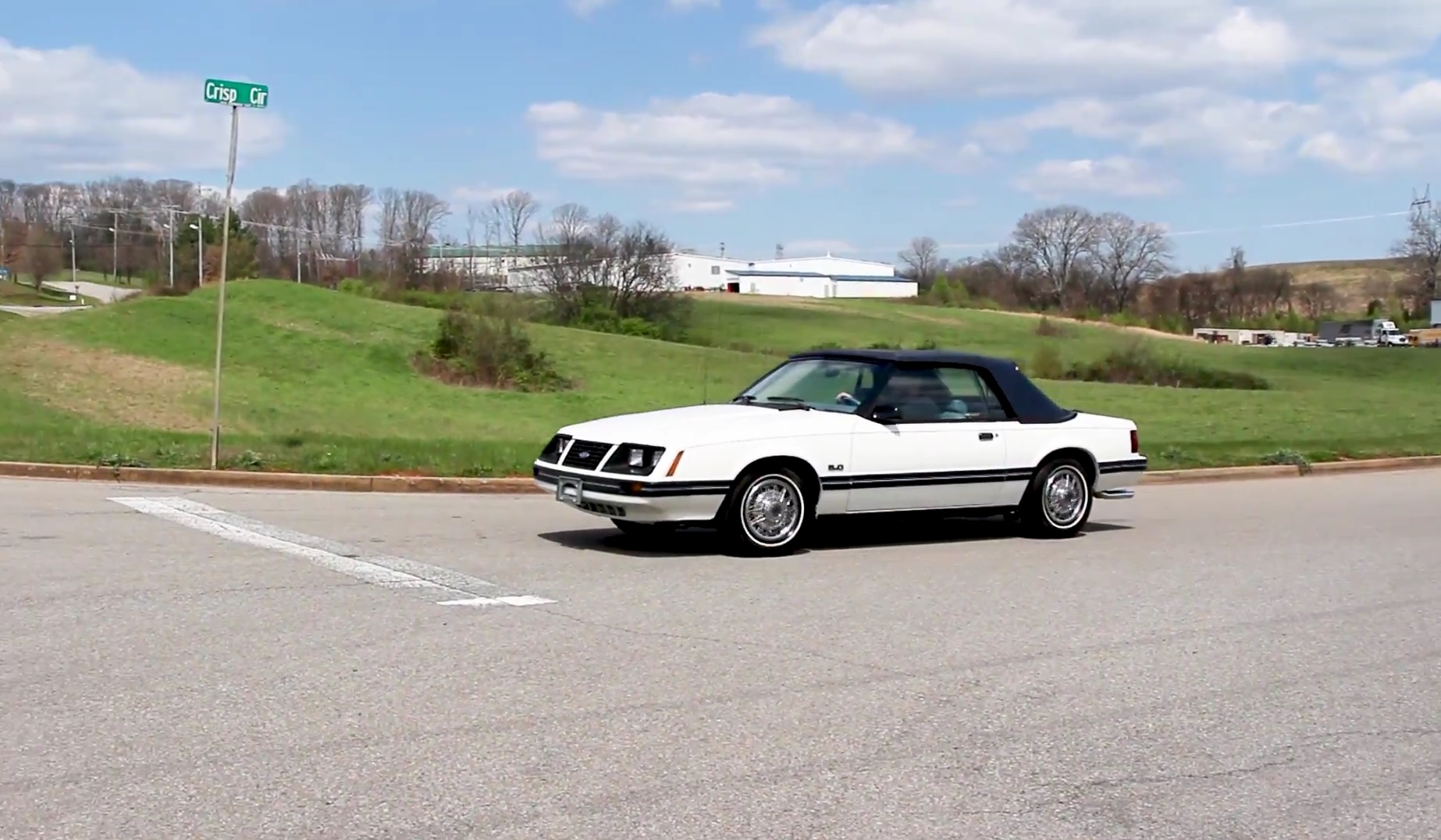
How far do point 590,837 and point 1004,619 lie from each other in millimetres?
4581

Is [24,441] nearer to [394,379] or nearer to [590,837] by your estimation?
[590,837]

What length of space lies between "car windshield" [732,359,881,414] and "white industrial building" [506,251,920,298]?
85.9 meters

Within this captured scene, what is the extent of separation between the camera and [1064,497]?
12.8m

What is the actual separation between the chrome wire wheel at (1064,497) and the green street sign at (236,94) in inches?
364

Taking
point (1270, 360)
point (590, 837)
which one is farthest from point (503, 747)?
point (1270, 360)

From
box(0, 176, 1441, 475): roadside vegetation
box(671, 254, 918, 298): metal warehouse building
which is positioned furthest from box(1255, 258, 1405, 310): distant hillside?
box(0, 176, 1441, 475): roadside vegetation

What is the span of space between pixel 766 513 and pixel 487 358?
115ft

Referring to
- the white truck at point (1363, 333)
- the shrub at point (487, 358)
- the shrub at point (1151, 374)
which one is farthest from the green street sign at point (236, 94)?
the white truck at point (1363, 333)

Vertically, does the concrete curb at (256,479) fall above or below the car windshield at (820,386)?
below

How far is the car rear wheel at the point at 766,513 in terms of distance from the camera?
11.0 meters

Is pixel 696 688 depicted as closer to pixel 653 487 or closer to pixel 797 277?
pixel 653 487

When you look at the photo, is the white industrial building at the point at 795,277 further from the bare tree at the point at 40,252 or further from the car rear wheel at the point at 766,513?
the car rear wheel at the point at 766,513

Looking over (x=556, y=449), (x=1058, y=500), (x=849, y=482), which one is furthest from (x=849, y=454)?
(x=1058, y=500)

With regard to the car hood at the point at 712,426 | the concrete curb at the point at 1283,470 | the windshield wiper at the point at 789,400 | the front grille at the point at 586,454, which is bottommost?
the concrete curb at the point at 1283,470
